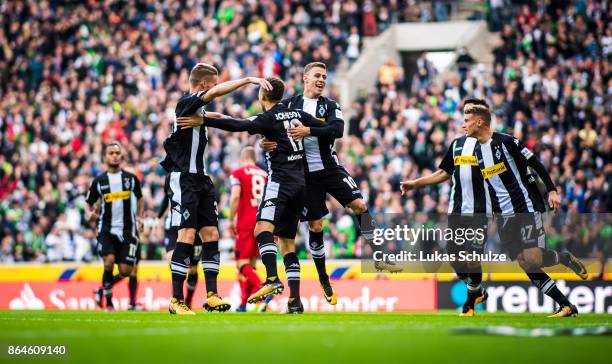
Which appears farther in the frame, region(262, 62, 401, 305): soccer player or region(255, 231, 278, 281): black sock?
region(262, 62, 401, 305): soccer player

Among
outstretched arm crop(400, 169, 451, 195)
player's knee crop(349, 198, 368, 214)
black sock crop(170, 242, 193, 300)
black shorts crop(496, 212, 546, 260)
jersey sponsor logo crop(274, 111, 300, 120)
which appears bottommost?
black sock crop(170, 242, 193, 300)

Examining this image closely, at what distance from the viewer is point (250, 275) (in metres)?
15.5

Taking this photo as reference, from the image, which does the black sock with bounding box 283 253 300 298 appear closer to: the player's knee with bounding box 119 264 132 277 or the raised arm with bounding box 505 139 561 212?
the raised arm with bounding box 505 139 561 212

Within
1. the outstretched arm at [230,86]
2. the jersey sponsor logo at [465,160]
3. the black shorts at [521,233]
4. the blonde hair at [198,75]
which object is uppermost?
the blonde hair at [198,75]

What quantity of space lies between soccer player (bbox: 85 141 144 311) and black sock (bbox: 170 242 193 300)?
4024 millimetres

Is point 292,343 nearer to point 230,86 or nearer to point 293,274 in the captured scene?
point 230,86

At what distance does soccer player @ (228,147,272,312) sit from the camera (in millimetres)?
15695

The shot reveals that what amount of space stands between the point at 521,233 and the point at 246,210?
5.09 metres

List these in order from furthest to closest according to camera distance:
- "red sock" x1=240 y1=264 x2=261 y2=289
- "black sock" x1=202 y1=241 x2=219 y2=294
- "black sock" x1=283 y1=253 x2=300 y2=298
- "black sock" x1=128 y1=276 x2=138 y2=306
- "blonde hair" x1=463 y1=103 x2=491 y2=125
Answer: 1. "black sock" x1=128 y1=276 x2=138 y2=306
2. "red sock" x1=240 y1=264 x2=261 y2=289
3. "black sock" x1=283 y1=253 x2=300 y2=298
4. "black sock" x1=202 y1=241 x2=219 y2=294
5. "blonde hair" x1=463 y1=103 x2=491 y2=125

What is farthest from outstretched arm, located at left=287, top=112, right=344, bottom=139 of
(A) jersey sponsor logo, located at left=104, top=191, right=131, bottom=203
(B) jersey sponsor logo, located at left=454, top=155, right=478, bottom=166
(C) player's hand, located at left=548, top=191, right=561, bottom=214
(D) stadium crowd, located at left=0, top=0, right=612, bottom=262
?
(D) stadium crowd, located at left=0, top=0, right=612, bottom=262

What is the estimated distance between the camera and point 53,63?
106ft

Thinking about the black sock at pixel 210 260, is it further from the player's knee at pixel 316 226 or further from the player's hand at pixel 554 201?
the player's hand at pixel 554 201

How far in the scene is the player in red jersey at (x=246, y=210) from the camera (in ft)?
51.5

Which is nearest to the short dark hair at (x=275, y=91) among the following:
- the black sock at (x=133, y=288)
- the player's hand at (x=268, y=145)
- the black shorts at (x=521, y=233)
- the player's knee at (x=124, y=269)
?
the player's hand at (x=268, y=145)
